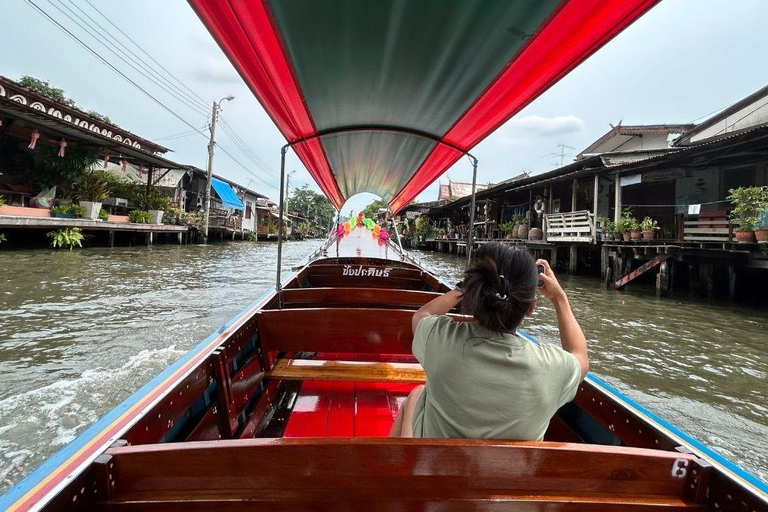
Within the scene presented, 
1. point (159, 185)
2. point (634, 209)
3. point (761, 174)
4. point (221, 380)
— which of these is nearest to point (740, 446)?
point (221, 380)

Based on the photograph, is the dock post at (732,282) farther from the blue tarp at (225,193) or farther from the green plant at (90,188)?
the blue tarp at (225,193)

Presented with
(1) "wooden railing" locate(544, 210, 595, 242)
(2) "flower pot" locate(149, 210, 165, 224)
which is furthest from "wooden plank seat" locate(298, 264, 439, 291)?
(2) "flower pot" locate(149, 210, 165, 224)

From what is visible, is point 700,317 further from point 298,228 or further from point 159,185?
point 298,228

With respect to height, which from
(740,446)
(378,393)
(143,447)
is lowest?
(740,446)

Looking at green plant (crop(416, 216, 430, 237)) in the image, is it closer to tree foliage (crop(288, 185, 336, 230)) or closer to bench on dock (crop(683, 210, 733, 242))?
bench on dock (crop(683, 210, 733, 242))

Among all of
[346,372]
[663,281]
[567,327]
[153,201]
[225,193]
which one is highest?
[225,193]

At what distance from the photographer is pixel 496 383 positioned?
118 cm

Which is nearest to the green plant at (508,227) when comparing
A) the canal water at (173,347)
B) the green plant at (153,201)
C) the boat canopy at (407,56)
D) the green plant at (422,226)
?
the canal water at (173,347)

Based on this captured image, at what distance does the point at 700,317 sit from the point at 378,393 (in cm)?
779

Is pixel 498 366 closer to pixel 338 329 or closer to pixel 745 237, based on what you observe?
pixel 338 329

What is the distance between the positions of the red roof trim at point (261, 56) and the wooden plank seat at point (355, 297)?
1449 millimetres

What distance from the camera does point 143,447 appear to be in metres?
1.11

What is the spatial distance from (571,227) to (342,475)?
45.8 feet

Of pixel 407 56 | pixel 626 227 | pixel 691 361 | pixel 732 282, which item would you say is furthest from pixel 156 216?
pixel 732 282
